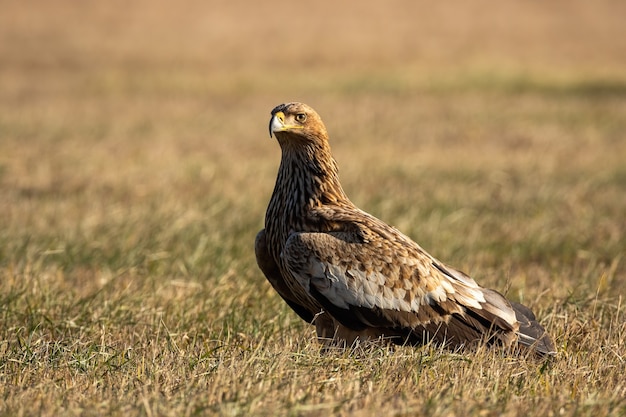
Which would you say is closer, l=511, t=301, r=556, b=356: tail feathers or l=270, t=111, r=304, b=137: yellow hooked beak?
l=511, t=301, r=556, b=356: tail feathers

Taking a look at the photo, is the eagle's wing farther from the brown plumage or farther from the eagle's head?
the eagle's head

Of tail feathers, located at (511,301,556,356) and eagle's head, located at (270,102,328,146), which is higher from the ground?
eagle's head, located at (270,102,328,146)

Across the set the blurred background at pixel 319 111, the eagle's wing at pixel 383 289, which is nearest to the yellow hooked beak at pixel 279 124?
the eagle's wing at pixel 383 289

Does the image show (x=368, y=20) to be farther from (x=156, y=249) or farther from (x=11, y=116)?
(x=156, y=249)

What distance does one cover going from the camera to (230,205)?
398 inches

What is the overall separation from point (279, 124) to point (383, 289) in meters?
1.12

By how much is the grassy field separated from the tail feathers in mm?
150

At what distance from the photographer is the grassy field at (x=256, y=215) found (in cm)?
431

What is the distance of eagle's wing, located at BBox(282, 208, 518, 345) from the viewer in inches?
201

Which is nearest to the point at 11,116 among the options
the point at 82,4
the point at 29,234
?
the point at 29,234

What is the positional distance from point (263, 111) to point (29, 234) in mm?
12895

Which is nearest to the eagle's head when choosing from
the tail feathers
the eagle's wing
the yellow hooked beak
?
the yellow hooked beak

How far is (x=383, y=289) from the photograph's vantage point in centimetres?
514

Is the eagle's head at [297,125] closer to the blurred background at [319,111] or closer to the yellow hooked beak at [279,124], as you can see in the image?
the yellow hooked beak at [279,124]
